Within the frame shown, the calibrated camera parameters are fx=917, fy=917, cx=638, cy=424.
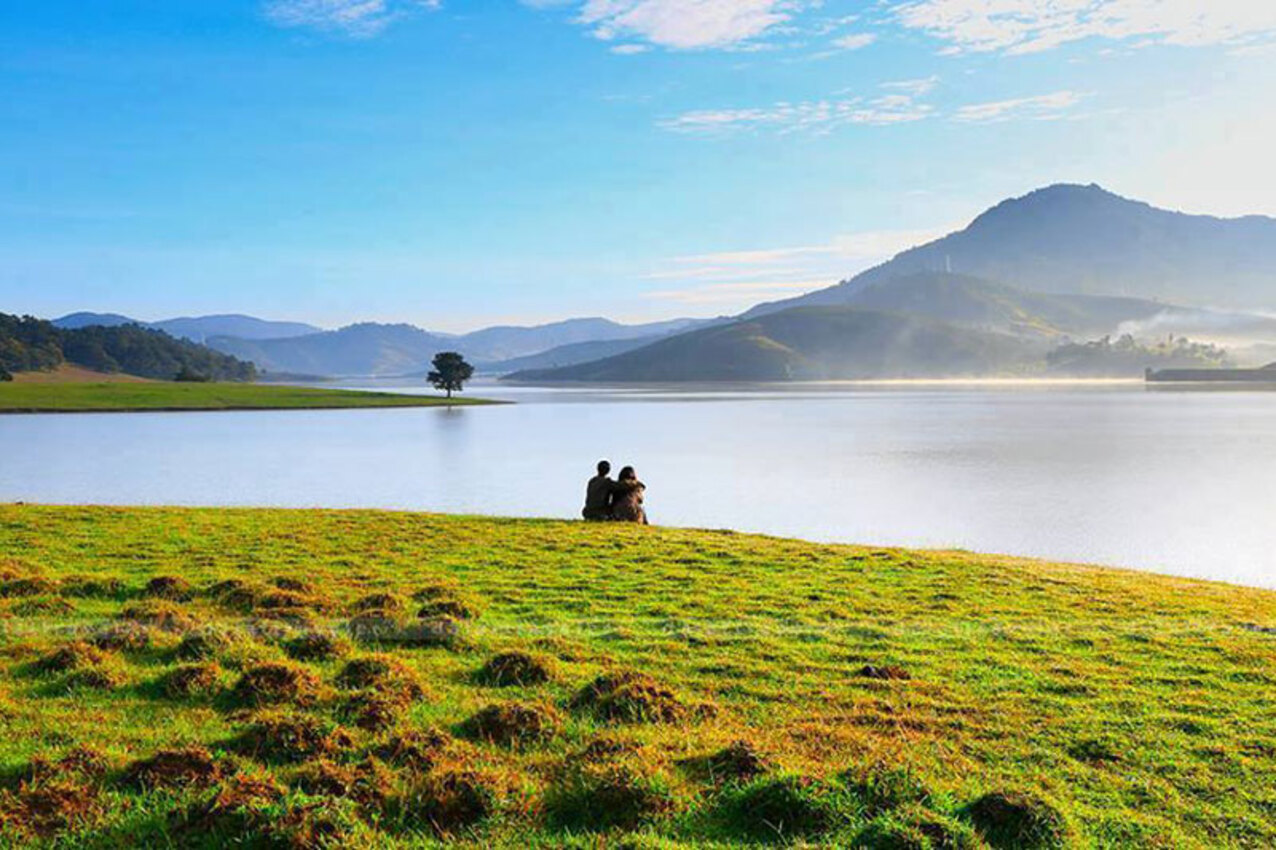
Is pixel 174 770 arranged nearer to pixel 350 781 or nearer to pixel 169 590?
pixel 350 781

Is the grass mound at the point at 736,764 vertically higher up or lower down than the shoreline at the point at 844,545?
higher up

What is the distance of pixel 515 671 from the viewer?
1037 centimetres

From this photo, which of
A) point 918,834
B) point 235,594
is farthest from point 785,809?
point 235,594

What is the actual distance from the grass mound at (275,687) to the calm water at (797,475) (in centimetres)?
2447

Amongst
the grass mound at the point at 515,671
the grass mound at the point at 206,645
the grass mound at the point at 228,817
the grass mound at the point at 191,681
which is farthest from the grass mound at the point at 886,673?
the grass mound at the point at 206,645

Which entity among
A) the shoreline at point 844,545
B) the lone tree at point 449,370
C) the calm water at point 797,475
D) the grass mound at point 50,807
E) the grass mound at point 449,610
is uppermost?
the lone tree at point 449,370

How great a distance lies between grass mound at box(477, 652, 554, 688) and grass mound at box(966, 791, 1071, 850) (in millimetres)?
5000

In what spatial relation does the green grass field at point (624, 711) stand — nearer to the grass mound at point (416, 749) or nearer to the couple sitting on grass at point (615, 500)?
the grass mound at point (416, 749)

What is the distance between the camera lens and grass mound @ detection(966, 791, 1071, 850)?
6.57 m

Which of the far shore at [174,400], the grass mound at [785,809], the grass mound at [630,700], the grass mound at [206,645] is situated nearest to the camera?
the grass mound at [785,809]

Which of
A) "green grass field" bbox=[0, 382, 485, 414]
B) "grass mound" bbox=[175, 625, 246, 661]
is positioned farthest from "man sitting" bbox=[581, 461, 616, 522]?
"green grass field" bbox=[0, 382, 485, 414]

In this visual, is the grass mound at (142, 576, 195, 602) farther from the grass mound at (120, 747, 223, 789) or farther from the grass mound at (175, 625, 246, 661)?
the grass mound at (120, 747, 223, 789)

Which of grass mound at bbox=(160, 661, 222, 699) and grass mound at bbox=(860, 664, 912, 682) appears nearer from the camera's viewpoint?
grass mound at bbox=(160, 661, 222, 699)

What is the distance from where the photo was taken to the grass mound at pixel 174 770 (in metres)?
7.20
